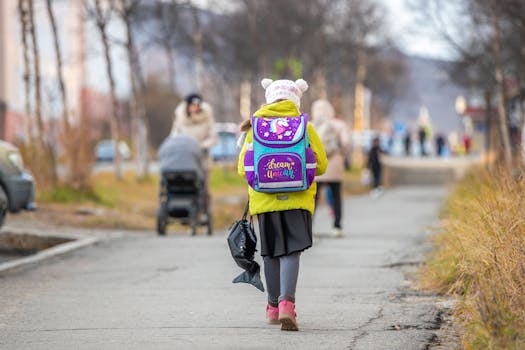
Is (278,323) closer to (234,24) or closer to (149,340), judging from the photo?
(149,340)

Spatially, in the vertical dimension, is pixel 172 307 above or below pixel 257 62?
below

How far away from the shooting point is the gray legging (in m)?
7.54

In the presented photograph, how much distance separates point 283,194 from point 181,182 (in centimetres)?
791

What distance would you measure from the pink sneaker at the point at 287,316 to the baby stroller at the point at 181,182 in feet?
25.7

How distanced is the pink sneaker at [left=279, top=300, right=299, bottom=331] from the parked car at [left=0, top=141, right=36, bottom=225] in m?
5.49

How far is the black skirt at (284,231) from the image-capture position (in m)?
7.62

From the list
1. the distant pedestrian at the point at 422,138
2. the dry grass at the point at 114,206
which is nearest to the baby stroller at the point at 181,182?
the dry grass at the point at 114,206

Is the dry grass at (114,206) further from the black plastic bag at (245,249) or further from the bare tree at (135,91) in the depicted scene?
the black plastic bag at (245,249)

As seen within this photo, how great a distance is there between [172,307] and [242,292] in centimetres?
107

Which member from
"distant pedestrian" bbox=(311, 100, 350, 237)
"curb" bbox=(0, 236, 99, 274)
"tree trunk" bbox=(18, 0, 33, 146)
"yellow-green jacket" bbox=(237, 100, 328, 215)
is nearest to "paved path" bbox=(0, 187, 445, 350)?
"curb" bbox=(0, 236, 99, 274)

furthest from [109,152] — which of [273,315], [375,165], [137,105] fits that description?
[273,315]

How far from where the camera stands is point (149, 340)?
7.04 metres

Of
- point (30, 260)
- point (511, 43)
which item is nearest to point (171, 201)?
point (30, 260)

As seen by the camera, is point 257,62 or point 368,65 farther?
point 368,65
